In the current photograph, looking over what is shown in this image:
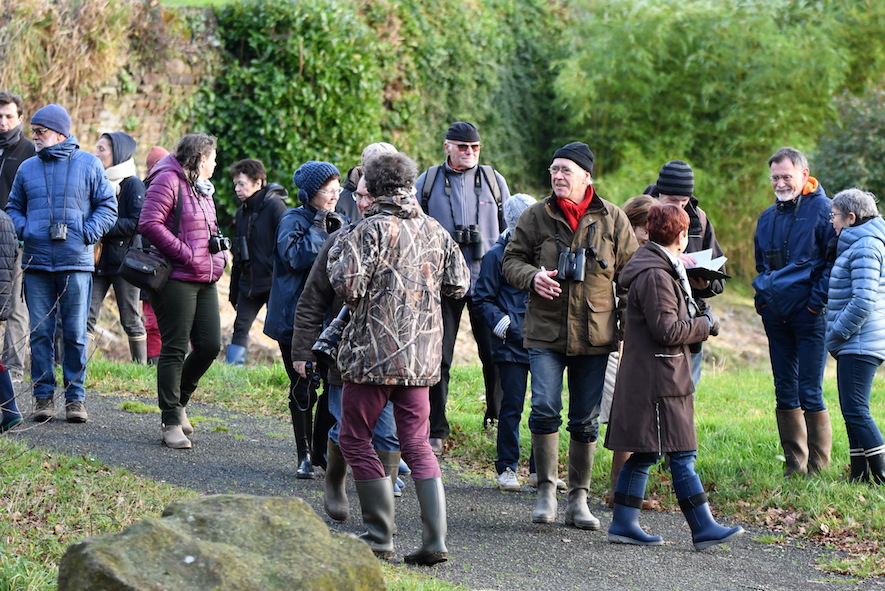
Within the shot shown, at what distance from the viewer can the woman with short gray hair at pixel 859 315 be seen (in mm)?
7152

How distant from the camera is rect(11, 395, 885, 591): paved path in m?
5.79

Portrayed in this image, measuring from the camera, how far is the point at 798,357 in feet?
25.2

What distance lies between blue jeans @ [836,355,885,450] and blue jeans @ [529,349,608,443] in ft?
5.71

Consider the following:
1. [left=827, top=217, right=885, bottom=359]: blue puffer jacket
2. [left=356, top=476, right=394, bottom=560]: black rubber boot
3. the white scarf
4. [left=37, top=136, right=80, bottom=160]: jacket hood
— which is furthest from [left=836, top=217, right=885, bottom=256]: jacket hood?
the white scarf

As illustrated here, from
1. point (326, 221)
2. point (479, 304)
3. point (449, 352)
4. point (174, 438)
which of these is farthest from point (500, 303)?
point (174, 438)

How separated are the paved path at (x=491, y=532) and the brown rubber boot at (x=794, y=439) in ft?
3.13

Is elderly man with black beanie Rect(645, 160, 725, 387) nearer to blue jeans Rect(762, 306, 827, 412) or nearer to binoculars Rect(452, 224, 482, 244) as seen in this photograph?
blue jeans Rect(762, 306, 827, 412)

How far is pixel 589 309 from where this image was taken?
6.54 meters

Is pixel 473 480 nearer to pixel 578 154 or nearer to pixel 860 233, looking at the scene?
pixel 578 154

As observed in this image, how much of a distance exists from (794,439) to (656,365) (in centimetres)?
206

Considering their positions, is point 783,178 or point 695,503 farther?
point 783,178

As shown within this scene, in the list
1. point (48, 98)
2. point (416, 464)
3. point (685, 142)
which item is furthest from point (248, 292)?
point (685, 142)

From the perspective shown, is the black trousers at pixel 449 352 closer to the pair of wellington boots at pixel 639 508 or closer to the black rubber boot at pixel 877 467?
the pair of wellington boots at pixel 639 508

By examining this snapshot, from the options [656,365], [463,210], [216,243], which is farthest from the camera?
[463,210]
